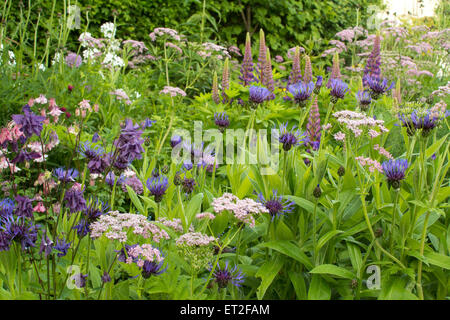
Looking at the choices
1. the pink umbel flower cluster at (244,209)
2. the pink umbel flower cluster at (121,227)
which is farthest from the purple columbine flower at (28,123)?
the pink umbel flower cluster at (244,209)

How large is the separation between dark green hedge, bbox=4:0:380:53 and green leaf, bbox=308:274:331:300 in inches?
171

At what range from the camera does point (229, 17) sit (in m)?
7.92

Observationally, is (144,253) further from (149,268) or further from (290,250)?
(290,250)

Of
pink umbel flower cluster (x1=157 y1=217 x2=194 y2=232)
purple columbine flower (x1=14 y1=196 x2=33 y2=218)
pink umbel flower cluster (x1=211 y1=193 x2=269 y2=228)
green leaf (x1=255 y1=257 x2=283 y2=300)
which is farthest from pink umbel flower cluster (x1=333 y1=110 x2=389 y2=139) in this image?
purple columbine flower (x1=14 y1=196 x2=33 y2=218)

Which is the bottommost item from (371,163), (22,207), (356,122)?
(22,207)

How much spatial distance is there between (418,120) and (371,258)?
2.29 feet

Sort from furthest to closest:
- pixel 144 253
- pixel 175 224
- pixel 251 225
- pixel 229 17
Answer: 1. pixel 229 17
2. pixel 175 224
3. pixel 251 225
4. pixel 144 253

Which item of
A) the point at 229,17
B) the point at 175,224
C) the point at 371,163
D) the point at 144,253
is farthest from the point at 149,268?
the point at 229,17

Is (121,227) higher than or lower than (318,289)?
higher

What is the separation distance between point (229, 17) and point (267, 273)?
6638mm

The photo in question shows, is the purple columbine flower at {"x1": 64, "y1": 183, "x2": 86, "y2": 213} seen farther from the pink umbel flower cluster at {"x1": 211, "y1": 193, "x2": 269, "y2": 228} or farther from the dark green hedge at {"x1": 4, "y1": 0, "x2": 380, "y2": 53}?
the dark green hedge at {"x1": 4, "y1": 0, "x2": 380, "y2": 53}

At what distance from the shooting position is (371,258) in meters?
2.12

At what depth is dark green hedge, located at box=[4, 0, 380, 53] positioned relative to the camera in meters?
6.52
